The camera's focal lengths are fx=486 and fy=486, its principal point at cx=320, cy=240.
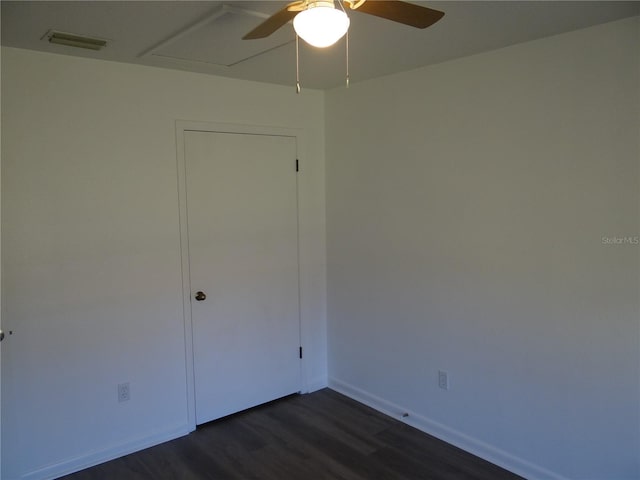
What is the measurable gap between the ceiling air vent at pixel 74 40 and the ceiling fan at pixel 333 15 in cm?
126

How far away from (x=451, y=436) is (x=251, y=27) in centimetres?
273

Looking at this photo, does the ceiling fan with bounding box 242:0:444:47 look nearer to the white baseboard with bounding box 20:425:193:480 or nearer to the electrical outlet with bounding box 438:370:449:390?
the electrical outlet with bounding box 438:370:449:390

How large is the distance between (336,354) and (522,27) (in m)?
2.74

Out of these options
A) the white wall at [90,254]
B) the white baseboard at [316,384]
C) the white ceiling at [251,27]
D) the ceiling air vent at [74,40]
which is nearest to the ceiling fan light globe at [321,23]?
the white ceiling at [251,27]

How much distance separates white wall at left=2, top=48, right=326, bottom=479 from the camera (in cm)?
268

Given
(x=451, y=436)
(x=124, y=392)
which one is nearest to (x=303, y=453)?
(x=451, y=436)

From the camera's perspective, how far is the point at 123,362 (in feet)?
10.0

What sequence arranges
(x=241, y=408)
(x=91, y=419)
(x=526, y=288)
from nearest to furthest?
1. (x=526, y=288)
2. (x=91, y=419)
3. (x=241, y=408)

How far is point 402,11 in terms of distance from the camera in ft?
5.20

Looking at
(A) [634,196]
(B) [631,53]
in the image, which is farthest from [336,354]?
(B) [631,53]

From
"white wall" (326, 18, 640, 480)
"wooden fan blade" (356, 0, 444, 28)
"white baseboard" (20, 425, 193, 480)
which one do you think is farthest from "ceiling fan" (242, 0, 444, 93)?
"white baseboard" (20, 425, 193, 480)

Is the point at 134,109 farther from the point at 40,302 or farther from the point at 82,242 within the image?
the point at 40,302

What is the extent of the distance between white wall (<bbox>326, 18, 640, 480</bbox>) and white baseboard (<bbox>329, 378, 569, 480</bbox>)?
12mm

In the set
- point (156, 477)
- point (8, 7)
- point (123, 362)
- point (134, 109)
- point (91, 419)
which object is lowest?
point (156, 477)
